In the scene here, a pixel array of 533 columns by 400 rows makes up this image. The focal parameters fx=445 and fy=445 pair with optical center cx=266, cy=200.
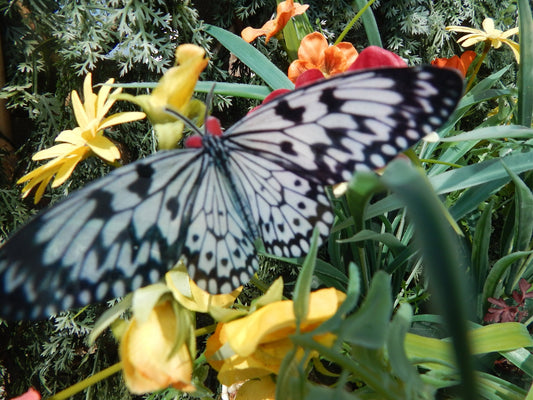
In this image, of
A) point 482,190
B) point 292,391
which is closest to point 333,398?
point 292,391

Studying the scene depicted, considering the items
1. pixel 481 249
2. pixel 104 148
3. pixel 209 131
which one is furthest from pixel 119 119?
pixel 481 249

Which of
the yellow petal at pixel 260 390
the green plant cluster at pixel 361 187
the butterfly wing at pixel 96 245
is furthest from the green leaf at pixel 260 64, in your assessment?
the yellow petal at pixel 260 390

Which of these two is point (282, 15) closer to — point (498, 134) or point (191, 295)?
point (498, 134)

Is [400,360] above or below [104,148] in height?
below

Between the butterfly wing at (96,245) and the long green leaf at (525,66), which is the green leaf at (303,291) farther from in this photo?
the long green leaf at (525,66)

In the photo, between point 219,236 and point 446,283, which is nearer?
point 446,283

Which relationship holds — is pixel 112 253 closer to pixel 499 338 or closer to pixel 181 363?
pixel 181 363
